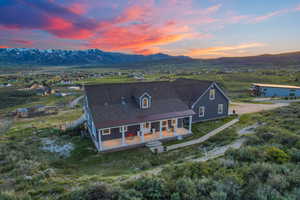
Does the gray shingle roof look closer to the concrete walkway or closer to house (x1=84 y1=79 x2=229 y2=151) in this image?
house (x1=84 y1=79 x2=229 y2=151)

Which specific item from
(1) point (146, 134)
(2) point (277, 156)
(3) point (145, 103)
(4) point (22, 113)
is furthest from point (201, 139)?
(4) point (22, 113)

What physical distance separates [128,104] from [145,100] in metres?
1.99

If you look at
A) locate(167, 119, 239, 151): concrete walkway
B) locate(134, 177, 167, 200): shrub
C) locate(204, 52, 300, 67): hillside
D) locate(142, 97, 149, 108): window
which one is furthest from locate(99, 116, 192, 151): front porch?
locate(204, 52, 300, 67): hillside

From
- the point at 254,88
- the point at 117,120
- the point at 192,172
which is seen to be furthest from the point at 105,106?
the point at 254,88

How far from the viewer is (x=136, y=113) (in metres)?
16.9

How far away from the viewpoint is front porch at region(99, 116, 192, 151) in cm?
1582

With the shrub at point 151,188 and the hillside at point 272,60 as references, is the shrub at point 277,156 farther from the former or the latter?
the hillside at point 272,60

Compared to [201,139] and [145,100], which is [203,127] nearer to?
[201,139]

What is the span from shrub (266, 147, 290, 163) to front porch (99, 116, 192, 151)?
9.74 m

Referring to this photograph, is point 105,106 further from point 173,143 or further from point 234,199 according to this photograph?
point 234,199

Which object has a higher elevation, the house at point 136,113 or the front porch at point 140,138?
the house at point 136,113

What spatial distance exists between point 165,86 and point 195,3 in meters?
13.7

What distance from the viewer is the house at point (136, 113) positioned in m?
15.8

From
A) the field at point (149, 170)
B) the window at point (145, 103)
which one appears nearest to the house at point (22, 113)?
the field at point (149, 170)
